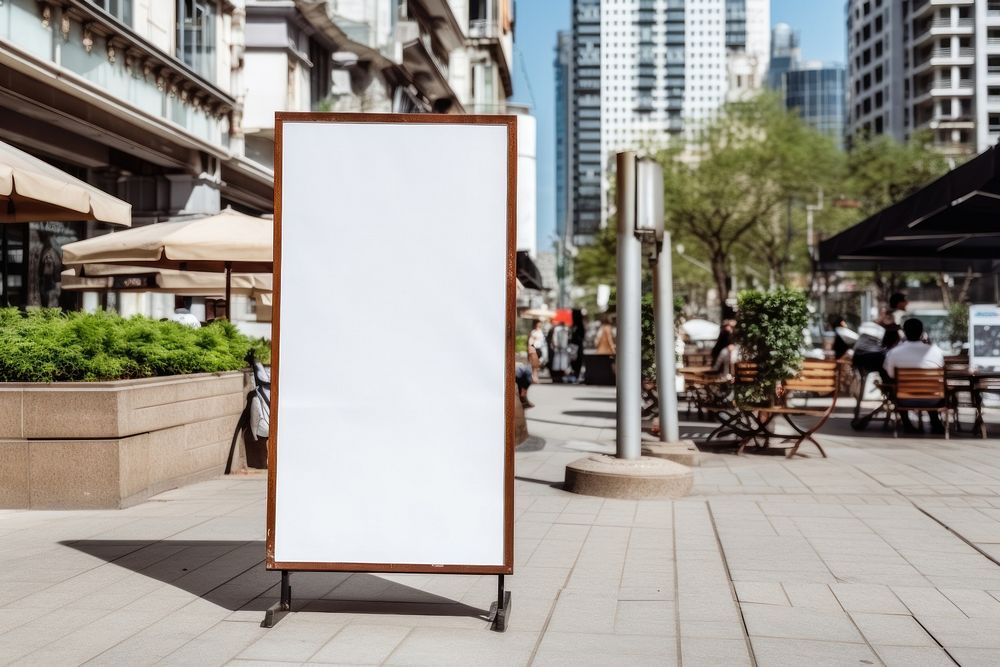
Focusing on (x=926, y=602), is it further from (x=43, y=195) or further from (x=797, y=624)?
(x=43, y=195)

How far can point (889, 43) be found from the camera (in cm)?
10888

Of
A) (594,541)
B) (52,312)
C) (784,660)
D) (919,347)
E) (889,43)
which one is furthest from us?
(889,43)

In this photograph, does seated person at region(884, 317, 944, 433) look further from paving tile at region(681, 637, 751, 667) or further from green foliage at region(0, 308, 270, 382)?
paving tile at region(681, 637, 751, 667)

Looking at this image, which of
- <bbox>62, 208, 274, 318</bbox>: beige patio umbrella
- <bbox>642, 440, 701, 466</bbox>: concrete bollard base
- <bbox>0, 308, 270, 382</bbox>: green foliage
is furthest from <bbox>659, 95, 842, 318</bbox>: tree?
<bbox>0, 308, 270, 382</bbox>: green foliage

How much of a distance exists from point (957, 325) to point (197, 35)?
21.0m

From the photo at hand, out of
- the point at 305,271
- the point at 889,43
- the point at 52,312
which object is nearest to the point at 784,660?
the point at 305,271

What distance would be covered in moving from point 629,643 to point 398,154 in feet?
7.37

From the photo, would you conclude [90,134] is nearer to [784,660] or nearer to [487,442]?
[487,442]

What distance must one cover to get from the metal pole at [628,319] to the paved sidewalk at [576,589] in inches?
26.5

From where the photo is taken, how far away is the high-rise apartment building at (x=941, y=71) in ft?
320

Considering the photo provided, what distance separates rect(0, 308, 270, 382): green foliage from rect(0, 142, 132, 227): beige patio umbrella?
82cm

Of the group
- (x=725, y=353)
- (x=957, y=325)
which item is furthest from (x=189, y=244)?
(x=957, y=325)

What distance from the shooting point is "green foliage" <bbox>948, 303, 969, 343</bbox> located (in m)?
29.9

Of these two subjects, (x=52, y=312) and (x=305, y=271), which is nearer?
(x=305, y=271)
